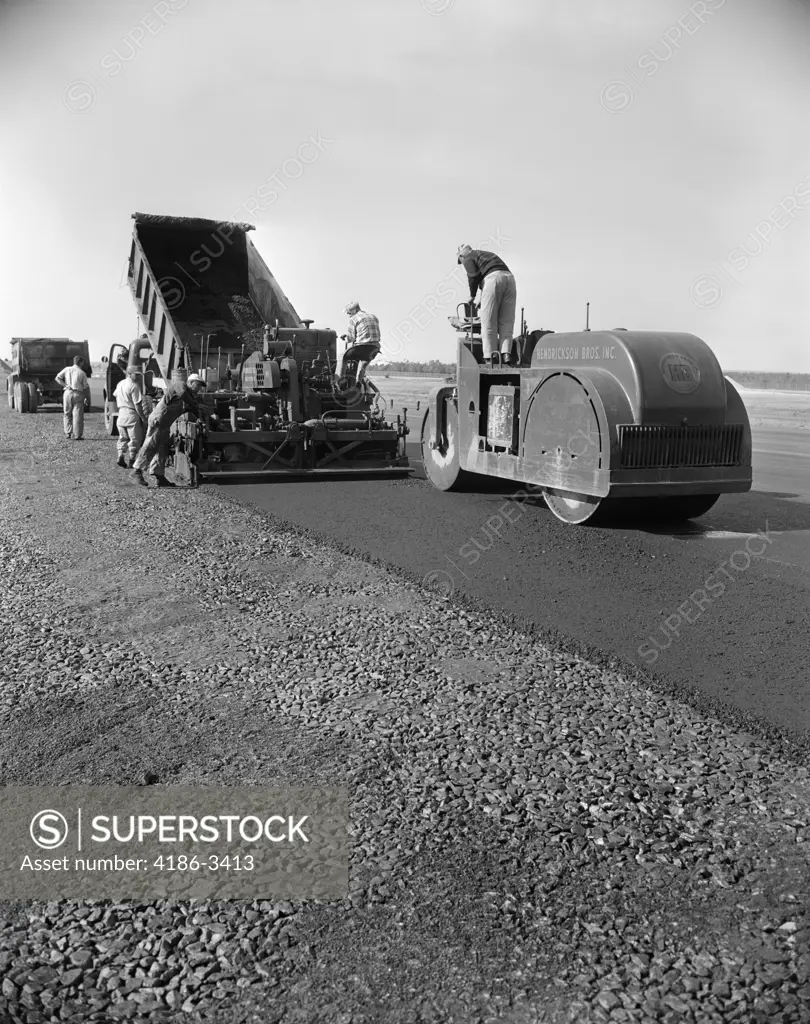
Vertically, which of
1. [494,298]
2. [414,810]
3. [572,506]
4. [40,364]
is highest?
[494,298]

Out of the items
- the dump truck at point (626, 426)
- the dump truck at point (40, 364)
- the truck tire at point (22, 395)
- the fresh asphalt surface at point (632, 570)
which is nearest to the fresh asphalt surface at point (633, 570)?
the fresh asphalt surface at point (632, 570)

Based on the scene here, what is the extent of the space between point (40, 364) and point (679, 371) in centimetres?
2156

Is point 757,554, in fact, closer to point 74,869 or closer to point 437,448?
point 437,448

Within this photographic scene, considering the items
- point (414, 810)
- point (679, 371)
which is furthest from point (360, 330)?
point (414, 810)

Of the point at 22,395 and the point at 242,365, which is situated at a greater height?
the point at 242,365

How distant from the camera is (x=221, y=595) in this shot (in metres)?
6.22

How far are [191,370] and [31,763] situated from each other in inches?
384

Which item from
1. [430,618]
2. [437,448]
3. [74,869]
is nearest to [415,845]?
[74,869]

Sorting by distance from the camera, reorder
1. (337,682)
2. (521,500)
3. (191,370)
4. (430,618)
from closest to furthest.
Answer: (337,682), (430,618), (521,500), (191,370)

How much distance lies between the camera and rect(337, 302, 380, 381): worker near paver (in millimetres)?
12891

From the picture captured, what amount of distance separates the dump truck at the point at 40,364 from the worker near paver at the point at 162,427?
572 inches

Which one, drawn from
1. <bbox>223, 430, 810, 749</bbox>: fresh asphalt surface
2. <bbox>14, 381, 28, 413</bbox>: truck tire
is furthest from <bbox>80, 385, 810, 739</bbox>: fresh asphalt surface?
<bbox>14, 381, 28, 413</bbox>: truck tire

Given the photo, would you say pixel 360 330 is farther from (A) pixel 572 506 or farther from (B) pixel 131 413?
(A) pixel 572 506

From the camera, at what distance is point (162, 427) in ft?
36.9
